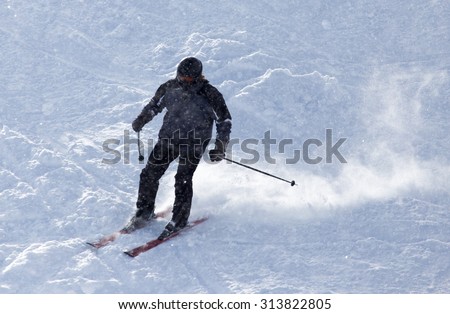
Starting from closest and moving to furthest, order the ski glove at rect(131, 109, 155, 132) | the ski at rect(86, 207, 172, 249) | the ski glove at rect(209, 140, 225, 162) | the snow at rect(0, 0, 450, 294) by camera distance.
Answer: the snow at rect(0, 0, 450, 294) < the ski at rect(86, 207, 172, 249) < the ski glove at rect(209, 140, 225, 162) < the ski glove at rect(131, 109, 155, 132)

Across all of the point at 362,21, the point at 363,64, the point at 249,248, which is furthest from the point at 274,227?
the point at 362,21

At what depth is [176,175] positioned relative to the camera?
7.07m

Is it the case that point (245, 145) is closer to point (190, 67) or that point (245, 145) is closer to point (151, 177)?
point (151, 177)

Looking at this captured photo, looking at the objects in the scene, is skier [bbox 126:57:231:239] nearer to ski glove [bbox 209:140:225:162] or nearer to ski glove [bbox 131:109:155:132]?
ski glove [bbox 209:140:225:162]

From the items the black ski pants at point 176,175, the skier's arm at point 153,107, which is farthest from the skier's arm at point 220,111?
the skier's arm at point 153,107

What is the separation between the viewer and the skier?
23.1 ft

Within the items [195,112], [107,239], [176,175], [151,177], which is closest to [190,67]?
[195,112]

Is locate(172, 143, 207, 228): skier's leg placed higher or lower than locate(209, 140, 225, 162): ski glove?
lower

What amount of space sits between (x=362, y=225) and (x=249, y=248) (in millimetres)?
1522

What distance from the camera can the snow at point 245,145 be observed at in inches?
255

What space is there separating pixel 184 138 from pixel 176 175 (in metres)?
0.44

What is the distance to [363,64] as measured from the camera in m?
11.5

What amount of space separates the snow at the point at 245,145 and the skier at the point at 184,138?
32 cm

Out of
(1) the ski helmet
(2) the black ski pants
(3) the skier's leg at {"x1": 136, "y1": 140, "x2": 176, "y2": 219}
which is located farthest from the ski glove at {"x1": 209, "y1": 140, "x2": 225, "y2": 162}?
(1) the ski helmet
